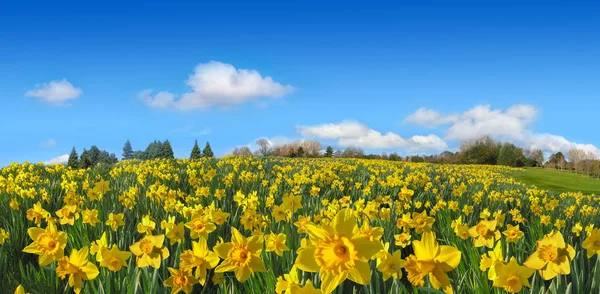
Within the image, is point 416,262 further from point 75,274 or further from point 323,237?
point 75,274

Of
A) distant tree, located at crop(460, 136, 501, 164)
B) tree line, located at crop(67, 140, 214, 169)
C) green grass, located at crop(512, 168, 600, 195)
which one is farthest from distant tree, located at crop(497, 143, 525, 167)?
tree line, located at crop(67, 140, 214, 169)

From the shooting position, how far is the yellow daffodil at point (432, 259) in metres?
1.48

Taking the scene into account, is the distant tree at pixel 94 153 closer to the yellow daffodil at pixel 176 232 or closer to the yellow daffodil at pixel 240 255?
the yellow daffodil at pixel 176 232

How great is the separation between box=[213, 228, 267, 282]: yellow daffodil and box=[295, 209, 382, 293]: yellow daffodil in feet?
1.54

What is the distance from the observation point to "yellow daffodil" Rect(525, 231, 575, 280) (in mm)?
1809

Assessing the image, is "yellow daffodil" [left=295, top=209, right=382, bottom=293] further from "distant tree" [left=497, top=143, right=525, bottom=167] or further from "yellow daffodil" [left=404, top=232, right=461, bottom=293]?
"distant tree" [left=497, top=143, right=525, bottom=167]

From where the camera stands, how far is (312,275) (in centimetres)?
239

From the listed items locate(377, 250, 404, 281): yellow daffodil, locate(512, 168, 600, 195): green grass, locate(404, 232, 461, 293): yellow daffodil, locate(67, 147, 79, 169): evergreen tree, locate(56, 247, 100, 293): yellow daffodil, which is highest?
locate(67, 147, 79, 169): evergreen tree

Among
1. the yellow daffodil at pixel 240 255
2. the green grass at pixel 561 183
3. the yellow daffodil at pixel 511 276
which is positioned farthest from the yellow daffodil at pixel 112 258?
the green grass at pixel 561 183

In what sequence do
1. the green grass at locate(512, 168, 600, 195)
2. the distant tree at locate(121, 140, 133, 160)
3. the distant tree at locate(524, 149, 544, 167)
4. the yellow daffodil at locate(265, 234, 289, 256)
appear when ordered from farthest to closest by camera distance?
the distant tree at locate(524, 149, 544, 167) → the distant tree at locate(121, 140, 133, 160) → the green grass at locate(512, 168, 600, 195) → the yellow daffodil at locate(265, 234, 289, 256)

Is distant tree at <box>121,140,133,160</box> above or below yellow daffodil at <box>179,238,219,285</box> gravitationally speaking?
above

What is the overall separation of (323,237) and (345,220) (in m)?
0.09

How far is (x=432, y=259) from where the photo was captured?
1493 millimetres

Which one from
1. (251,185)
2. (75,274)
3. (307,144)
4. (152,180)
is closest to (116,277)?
(75,274)
